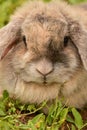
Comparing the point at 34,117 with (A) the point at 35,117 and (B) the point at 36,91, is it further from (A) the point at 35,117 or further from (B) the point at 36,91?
(B) the point at 36,91

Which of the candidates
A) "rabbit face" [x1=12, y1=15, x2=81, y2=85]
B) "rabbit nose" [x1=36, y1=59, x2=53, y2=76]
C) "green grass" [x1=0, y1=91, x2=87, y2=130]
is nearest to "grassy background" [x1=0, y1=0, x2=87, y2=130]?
"green grass" [x1=0, y1=91, x2=87, y2=130]

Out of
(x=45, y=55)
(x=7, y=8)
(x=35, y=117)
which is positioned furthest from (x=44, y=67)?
(x=7, y=8)

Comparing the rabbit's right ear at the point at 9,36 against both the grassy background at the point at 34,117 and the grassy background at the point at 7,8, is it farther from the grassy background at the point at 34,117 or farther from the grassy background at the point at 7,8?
the grassy background at the point at 7,8

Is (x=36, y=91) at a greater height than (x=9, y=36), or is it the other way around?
(x=9, y=36)

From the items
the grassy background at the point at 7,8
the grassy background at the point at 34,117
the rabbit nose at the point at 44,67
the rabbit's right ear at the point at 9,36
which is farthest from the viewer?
the grassy background at the point at 7,8

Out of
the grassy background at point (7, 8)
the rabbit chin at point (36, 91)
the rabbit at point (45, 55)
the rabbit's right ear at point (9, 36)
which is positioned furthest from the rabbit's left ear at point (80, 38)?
the grassy background at point (7, 8)

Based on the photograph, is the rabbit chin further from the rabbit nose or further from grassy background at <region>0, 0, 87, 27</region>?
grassy background at <region>0, 0, 87, 27</region>

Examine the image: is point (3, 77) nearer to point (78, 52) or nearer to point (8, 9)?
point (78, 52)
